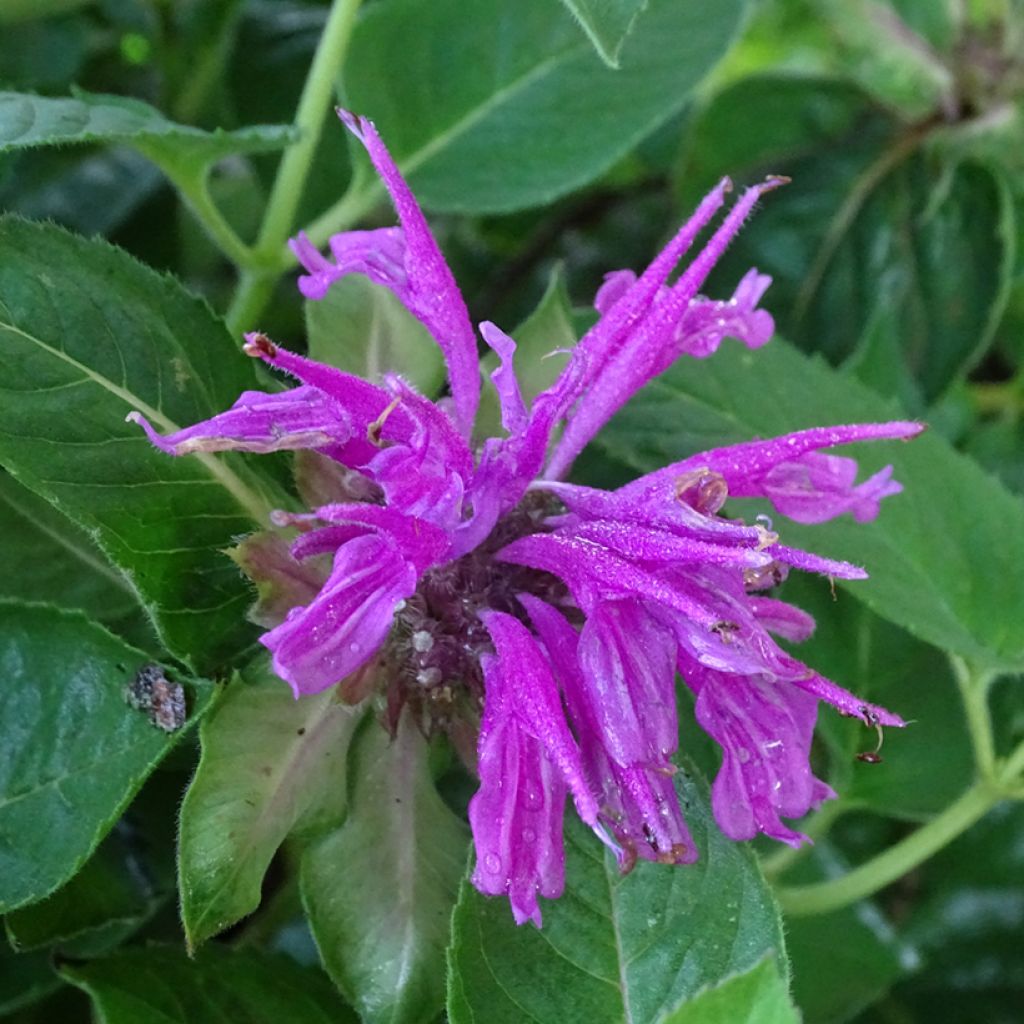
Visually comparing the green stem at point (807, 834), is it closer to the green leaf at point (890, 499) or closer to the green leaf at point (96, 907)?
the green leaf at point (890, 499)

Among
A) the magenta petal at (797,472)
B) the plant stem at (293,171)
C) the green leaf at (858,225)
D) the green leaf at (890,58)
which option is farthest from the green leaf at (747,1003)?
the green leaf at (890,58)

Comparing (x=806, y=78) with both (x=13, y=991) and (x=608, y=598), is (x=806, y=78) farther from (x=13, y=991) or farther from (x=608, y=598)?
(x=13, y=991)

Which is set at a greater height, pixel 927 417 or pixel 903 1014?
pixel 927 417

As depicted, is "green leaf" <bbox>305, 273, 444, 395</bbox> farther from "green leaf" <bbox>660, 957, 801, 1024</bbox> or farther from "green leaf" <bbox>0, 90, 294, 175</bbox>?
"green leaf" <bbox>660, 957, 801, 1024</bbox>

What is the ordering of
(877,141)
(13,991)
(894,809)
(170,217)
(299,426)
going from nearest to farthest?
(299,426)
(13,991)
(894,809)
(170,217)
(877,141)

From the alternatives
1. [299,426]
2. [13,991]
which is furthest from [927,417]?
[13,991]

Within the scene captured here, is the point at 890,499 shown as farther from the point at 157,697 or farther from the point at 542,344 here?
the point at 157,697

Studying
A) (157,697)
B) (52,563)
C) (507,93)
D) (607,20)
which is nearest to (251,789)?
(157,697)
